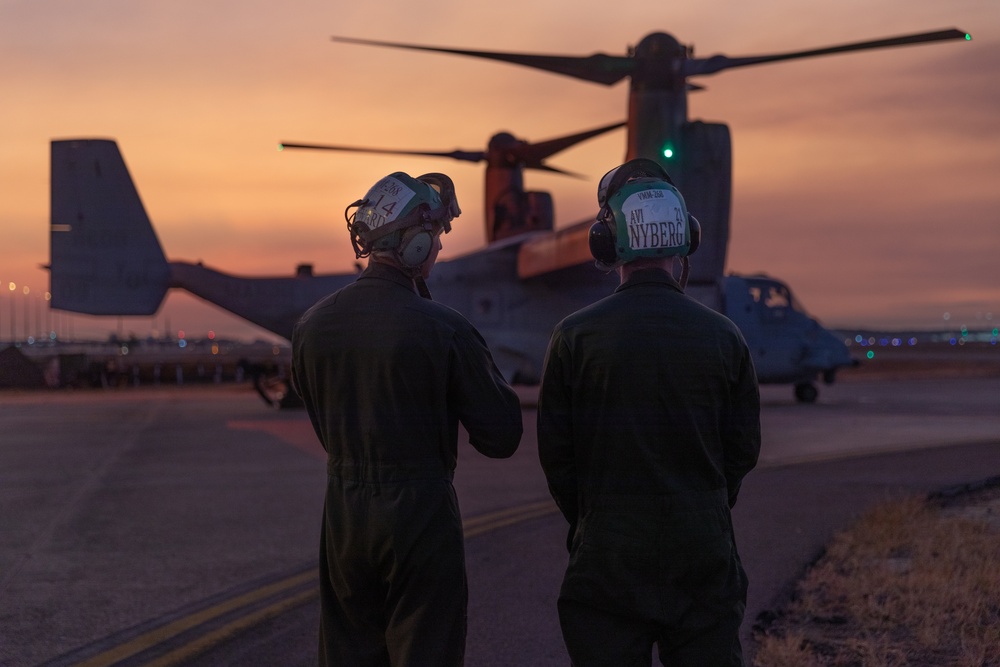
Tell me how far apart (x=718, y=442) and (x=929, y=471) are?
30.5ft

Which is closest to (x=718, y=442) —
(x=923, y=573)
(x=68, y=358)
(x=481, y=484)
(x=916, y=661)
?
(x=916, y=661)

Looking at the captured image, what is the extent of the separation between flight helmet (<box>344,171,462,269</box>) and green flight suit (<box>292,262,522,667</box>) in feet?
0.38

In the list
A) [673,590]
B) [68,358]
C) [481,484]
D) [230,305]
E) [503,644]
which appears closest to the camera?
[673,590]

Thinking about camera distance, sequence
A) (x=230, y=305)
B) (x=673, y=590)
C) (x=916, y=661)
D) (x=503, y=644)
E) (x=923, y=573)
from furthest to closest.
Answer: (x=230, y=305), (x=923, y=573), (x=503, y=644), (x=916, y=661), (x=673, y=590)

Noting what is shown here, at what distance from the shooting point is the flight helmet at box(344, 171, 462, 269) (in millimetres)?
3389

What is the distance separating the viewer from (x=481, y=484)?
11.2 metres

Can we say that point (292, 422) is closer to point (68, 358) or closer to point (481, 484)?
point (481, 484)

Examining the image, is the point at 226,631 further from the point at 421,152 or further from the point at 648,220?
the point at 421,152

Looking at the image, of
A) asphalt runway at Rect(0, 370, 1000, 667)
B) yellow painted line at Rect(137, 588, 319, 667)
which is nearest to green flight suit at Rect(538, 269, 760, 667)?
asphalt runway at Rect(0, 370, 1000, 667)

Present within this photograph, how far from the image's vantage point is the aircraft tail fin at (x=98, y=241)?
68.4 feet

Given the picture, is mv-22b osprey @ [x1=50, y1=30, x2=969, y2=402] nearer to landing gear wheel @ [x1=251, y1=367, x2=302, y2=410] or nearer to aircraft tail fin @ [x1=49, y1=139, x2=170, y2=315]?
aircraft tail fin @ [x1=49, y1=139, x2=170, y2=315]

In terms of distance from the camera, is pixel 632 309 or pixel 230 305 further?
pixel 230 305

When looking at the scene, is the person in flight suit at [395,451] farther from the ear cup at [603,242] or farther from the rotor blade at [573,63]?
the rotor blade at [573,63]

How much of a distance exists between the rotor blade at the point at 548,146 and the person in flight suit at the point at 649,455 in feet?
64.9
